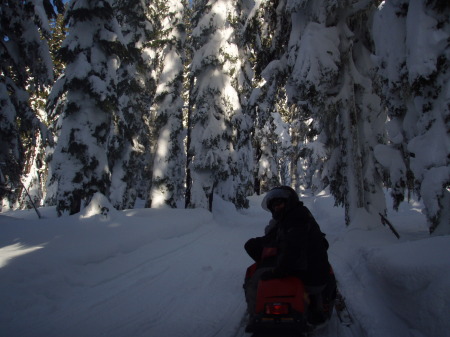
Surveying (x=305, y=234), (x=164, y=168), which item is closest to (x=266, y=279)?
(x=305, y=234)

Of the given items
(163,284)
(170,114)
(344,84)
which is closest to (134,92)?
(170,114)

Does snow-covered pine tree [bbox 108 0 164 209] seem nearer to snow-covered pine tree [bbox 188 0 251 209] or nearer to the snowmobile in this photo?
snow-covered pine tree [bbox 188 0 251 209]

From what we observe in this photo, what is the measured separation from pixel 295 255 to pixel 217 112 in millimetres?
14343

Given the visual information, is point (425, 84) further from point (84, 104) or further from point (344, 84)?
point (84, 104)

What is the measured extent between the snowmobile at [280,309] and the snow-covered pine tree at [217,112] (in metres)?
13.2

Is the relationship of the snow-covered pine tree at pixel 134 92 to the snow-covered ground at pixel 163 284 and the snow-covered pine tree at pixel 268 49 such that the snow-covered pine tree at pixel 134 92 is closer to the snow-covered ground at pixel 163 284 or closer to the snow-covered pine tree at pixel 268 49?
the snow-covered pine tree at pixel 268 49

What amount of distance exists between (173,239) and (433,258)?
7.92 metres

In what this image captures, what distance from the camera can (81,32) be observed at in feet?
38.3

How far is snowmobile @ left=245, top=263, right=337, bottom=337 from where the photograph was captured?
271 centimetres

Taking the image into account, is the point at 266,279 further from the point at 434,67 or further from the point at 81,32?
the point at 81,32

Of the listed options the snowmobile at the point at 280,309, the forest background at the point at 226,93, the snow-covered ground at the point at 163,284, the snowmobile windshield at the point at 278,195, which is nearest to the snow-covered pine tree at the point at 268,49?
the forest background at the point at 226,93

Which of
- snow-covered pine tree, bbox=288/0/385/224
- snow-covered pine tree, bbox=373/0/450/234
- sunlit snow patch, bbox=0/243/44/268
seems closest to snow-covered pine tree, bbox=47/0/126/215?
sunlit snow patch, bbox=0/243/44/268

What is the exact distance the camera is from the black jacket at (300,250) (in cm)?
306

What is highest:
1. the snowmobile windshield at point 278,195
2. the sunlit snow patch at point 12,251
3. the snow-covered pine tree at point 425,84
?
the snow-covered pine tree at point 425,84
